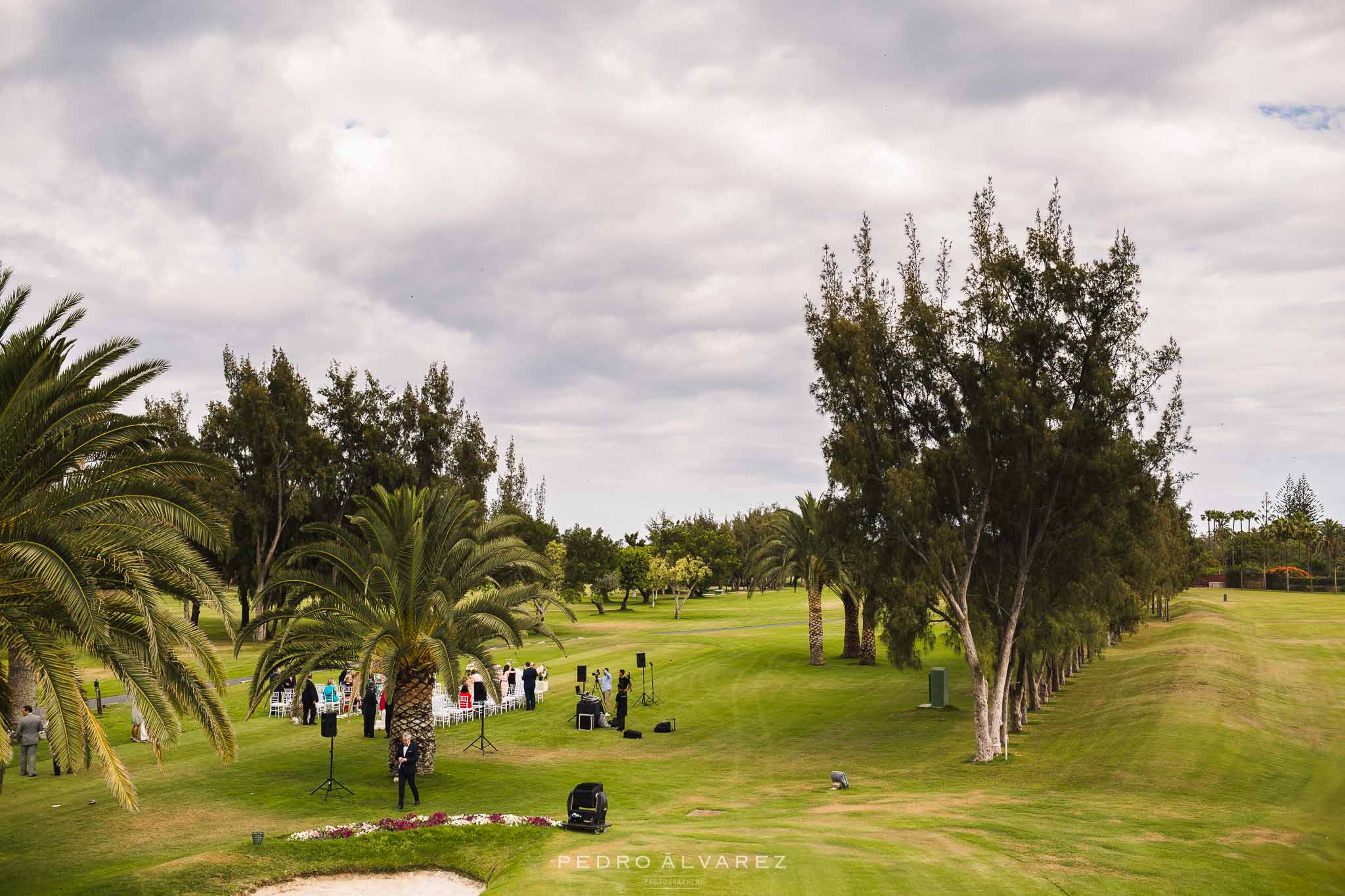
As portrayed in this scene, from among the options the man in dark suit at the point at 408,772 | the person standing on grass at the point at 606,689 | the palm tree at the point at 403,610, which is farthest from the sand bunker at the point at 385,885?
the person standing on grass at the point at 606,689

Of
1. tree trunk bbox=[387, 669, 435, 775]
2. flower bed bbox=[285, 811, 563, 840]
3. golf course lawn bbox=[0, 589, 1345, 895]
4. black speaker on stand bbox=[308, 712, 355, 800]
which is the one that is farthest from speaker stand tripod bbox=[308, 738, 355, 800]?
flower bed bbox=[285, 811, 563, 840]

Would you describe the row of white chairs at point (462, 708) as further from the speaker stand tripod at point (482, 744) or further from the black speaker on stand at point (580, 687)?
the black speaker on stand at point (580, 687)

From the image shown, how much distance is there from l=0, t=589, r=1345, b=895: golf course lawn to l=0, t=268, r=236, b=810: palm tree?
2.67 m

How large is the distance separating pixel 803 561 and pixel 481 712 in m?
24.8

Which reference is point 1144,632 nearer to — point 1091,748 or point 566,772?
point 1091,748

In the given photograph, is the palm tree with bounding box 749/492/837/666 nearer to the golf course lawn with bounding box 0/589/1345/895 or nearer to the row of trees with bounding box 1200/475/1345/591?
the golf course lawn with bounding box 0/589/1345/895

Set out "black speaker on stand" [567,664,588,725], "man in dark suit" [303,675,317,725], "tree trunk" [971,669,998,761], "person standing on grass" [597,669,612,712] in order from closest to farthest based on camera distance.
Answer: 1. "tree trunk" [971,669,998,761]
2. "man in dark suit" [303,675,317,725]
3. "black speaker on stand" [567,664,588,725]
4. "person standing on grass" [597,669,612,712]

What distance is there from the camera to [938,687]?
36.0 metres

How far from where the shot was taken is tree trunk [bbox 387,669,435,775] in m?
22.4

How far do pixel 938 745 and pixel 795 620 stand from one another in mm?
55207

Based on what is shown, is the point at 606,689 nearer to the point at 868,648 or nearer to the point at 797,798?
the point at 797,798

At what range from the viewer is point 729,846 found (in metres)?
14.7

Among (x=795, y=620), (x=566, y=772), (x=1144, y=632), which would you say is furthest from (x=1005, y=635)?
(x=795, y=620)

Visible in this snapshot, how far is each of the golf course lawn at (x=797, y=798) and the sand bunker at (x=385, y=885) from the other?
274 mm
